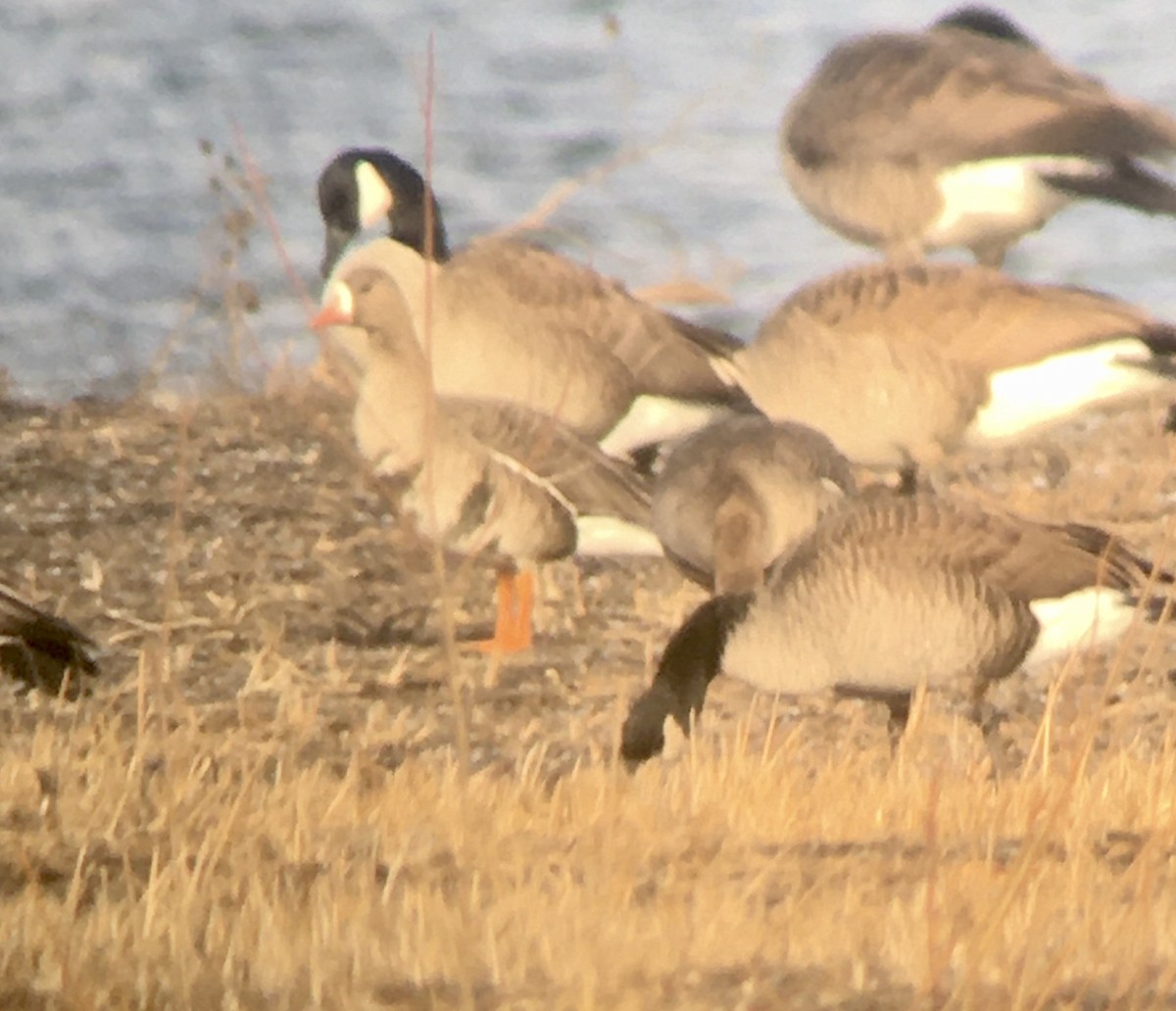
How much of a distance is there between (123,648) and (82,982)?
2.93 m

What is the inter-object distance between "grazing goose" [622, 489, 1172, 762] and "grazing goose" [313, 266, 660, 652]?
1078 millimetres

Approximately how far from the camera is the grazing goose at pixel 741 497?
6.11 meters

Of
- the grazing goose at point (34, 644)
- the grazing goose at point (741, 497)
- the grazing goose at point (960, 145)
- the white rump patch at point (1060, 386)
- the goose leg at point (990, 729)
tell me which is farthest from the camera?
the grazing goose at point (960, 145)

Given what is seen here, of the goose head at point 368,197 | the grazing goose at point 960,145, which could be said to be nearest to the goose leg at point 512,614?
the goose head at point 368,197

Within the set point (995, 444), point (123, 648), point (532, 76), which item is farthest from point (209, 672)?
point (532, 76)

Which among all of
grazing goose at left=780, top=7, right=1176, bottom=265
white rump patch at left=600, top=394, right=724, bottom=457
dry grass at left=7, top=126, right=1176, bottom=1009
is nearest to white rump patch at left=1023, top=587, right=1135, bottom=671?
dry grass at left=7, top=126, right=1176, bottom=1009

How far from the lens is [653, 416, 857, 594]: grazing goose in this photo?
241 inches

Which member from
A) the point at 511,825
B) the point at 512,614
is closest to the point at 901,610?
the point at 511,825

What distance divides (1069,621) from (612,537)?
1.57 meters

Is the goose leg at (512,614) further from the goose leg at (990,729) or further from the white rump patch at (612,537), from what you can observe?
the goose leg at (990,729)

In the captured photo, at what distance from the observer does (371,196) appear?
32.8ft

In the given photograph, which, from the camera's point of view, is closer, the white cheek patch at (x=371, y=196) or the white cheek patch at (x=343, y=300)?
the white cheek patch at (x=343, y=300)

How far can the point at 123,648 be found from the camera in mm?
6602

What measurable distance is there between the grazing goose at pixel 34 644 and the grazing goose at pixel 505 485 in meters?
1.51
